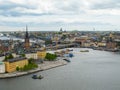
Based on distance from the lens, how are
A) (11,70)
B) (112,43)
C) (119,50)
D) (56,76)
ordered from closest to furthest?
1. (56,76)
2. (11,70)
3. (119,50)
4. (112,43)

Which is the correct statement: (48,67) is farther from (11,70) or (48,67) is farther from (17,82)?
(17,82)

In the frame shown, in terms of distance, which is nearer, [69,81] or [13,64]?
[69,81]

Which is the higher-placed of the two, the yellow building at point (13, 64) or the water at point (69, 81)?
the yellow building at point (13, 64)

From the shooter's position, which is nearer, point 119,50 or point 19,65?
point 19,65

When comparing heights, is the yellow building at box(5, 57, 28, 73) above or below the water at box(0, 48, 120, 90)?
above

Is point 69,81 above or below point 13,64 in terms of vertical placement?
below

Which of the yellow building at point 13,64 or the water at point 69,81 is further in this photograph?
the yellow building at point 13,64

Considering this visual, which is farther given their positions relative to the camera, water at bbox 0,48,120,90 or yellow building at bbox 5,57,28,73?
yellow building at bbox 5,57,28,73

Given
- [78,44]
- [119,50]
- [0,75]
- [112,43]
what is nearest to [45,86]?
[0,75]
